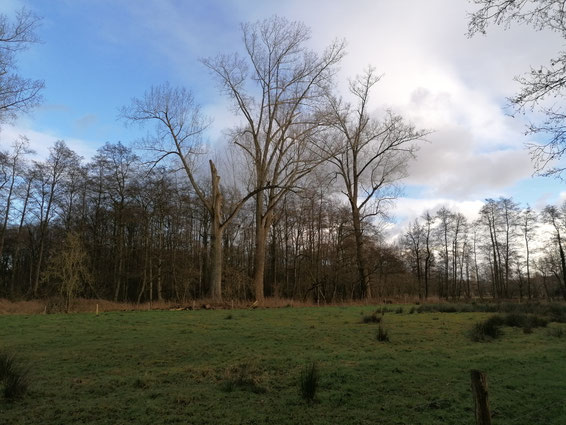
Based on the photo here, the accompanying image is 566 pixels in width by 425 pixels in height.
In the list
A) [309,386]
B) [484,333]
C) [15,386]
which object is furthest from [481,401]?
[484,333]

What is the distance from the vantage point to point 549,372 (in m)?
6.82

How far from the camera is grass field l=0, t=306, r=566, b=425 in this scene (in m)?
4.80

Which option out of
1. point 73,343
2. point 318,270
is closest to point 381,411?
point 73,343

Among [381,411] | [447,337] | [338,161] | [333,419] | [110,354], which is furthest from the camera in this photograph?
[338,161]

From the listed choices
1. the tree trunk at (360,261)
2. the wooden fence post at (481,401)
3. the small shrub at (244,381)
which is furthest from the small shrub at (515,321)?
the tree trunk at (360,261)

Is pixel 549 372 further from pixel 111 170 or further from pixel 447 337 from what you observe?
pixel 111 170

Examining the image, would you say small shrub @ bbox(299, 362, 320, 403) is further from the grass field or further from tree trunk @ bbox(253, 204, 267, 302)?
tree trunk @ bbox(253, 204, 267, 302)

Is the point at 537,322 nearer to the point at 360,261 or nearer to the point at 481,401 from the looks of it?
the point at 481,401

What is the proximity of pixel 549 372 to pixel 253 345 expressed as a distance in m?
5.77

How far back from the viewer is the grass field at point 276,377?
15.7ft

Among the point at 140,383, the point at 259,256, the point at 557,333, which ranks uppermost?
the point at 259,256

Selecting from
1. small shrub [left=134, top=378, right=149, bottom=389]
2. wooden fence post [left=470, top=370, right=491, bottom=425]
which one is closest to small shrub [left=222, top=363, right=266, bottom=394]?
small shrub [left=134, top=378, right=149, bottom=389]

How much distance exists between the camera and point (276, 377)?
634 cm

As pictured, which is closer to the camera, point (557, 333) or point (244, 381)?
Answer: point (244, 381)
